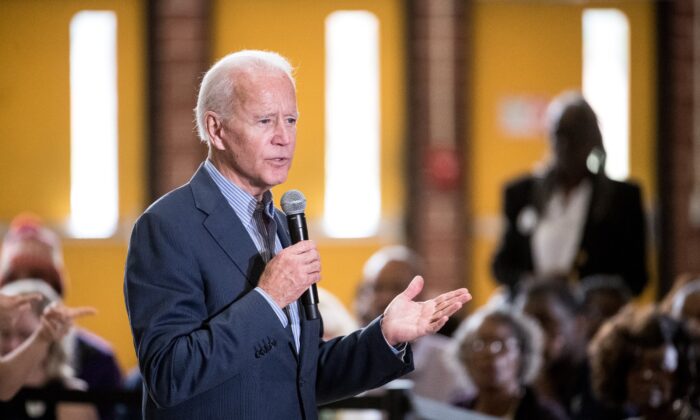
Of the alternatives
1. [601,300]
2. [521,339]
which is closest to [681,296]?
[601,300]

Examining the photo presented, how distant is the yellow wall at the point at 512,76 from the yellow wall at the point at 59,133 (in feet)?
7.97

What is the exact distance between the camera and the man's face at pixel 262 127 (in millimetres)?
2010

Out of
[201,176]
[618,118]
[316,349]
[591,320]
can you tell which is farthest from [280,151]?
[618,118]

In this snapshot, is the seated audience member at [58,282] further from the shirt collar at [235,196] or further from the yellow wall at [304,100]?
the yellow wall at [304,100]

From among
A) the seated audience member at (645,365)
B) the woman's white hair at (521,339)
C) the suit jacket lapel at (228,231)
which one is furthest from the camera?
the woman's white hair at (521,339)

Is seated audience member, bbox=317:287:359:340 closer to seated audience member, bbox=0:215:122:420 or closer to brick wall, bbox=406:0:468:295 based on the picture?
seated audience member, bbox=0:215:122:420

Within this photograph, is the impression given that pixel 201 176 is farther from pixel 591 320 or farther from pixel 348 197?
pixel 348 197

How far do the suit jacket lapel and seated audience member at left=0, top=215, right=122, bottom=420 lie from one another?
2.05m

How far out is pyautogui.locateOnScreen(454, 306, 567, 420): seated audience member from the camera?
3.78 meters

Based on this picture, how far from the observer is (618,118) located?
845cm

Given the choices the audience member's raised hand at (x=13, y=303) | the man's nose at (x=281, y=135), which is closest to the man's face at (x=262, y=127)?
the man's nose at (x=281, y=135)

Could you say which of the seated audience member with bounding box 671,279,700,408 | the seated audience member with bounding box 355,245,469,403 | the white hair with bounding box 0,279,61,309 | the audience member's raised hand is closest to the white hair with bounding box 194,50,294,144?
the audience member's raised hand

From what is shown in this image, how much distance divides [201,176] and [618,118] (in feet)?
22.3

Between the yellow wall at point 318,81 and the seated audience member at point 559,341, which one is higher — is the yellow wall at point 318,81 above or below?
above
